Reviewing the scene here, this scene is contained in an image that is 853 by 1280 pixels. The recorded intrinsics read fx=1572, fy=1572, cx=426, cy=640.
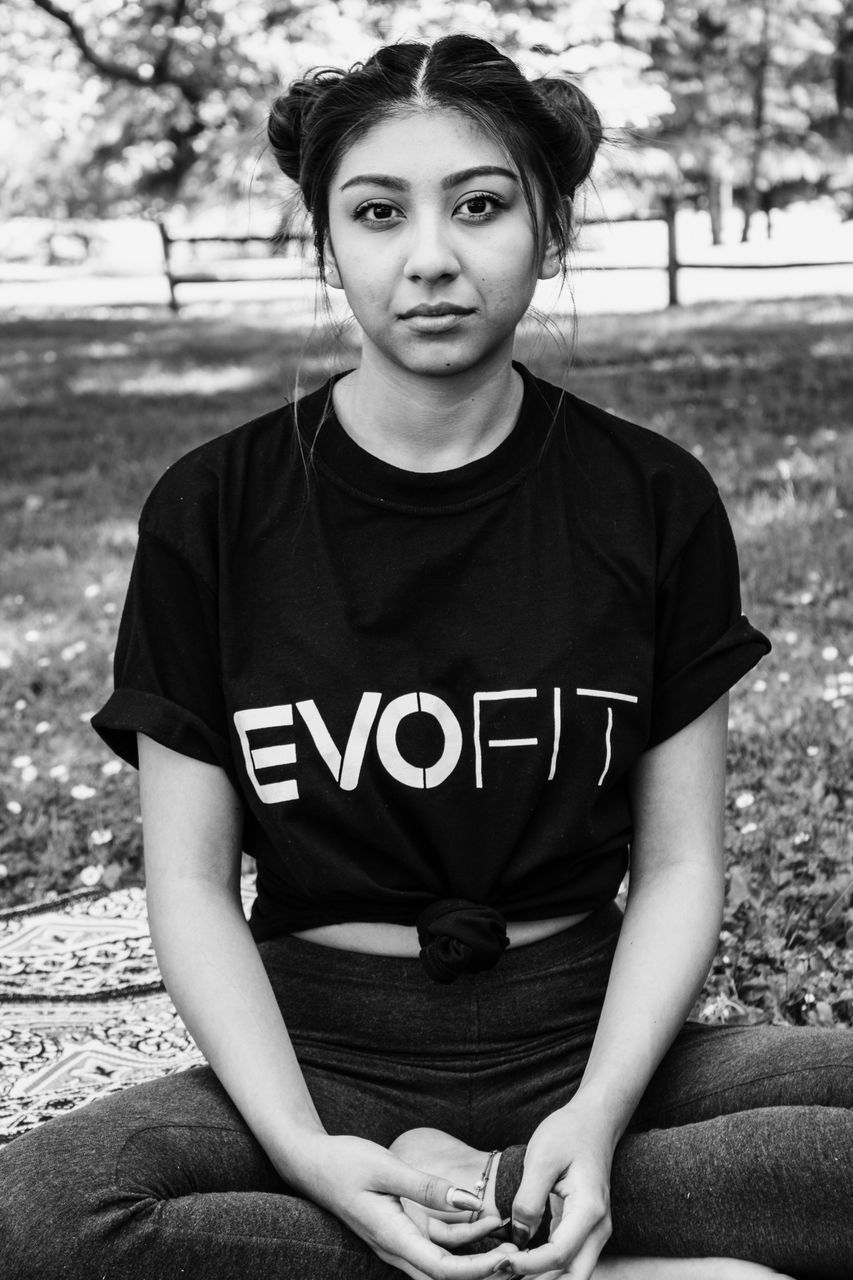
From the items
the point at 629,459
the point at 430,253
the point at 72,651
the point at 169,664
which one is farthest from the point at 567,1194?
the point at 72,651

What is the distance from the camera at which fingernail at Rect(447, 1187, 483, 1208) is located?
1891 mm

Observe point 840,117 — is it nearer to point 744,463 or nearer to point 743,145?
point 743,145

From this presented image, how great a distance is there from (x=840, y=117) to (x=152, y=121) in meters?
6.17

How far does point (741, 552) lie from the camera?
5793 mm

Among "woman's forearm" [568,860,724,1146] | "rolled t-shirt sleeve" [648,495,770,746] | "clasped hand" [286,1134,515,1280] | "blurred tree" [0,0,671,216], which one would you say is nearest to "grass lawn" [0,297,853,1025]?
"rolled t-shirt sleeve" [648,495,770,746]

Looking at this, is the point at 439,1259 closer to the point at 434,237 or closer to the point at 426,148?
the point at 434,237

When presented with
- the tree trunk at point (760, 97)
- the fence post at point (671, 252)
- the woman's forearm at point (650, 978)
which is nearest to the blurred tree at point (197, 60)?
the tree trunk at point (760, 97)

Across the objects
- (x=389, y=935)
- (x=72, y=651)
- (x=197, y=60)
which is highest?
(x=197, y=60)

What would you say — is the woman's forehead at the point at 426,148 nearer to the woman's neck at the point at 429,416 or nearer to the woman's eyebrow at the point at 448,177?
the woman's eyebrow at the point at 448,177

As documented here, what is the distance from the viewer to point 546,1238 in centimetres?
192

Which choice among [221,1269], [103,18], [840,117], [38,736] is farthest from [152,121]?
[221,1269]

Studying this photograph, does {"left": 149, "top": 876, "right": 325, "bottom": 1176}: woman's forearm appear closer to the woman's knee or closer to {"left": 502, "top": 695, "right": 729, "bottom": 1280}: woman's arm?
the woman's knee

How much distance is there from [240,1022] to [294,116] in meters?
1.31

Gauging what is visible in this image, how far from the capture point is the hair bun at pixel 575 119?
227 cm
